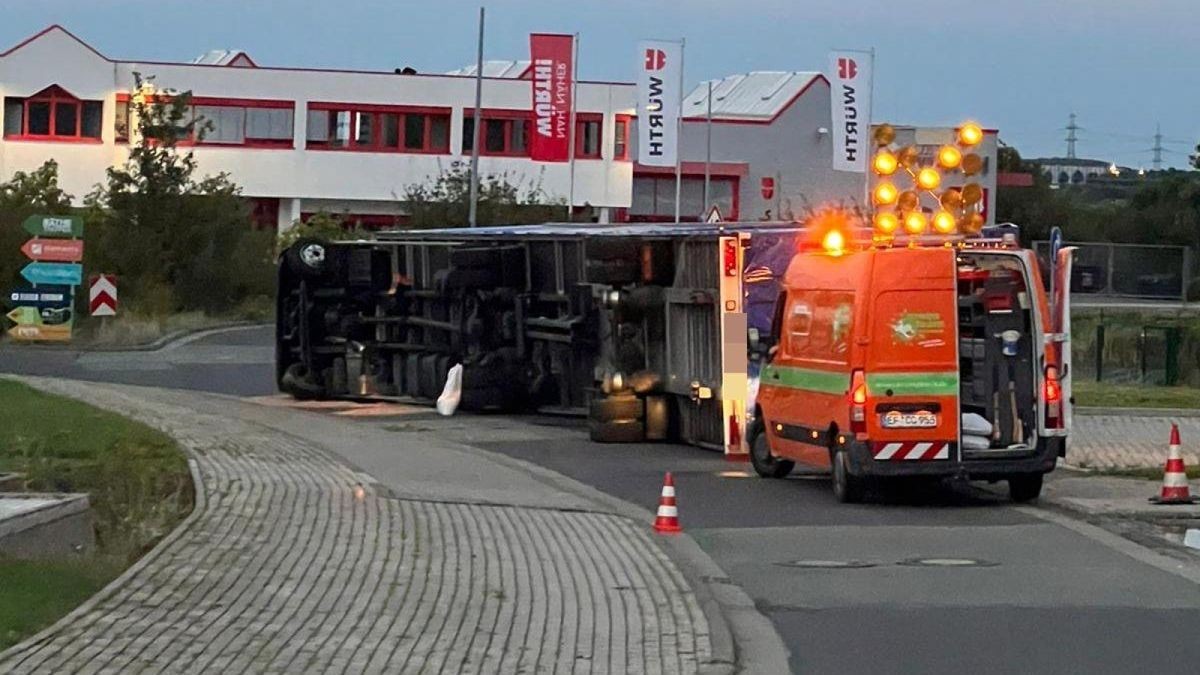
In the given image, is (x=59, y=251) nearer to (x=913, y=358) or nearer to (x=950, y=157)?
(x=950, y=157)

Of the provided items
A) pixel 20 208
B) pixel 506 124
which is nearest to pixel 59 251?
pixel 20 208

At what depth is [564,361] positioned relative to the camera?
1054 inches

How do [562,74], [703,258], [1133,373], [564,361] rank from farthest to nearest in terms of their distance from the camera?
[562,74] → [1133,373] → [564,361] → [703,258]

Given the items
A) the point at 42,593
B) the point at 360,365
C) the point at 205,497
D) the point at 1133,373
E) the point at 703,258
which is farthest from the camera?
the point at 1133,373

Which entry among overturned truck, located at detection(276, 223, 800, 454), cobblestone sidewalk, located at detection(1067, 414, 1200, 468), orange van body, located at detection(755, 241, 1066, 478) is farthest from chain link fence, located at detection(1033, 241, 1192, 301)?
orange van body, located at detection(755, 241, 1066, 478)

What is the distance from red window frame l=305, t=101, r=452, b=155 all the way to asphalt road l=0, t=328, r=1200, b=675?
165ft

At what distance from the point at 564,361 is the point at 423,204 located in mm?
29637

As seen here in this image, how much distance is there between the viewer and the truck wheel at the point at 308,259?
29625mm

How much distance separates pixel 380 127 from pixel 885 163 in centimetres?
5440

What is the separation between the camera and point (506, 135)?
233 ft

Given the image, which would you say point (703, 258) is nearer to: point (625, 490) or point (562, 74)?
point (625, 490)

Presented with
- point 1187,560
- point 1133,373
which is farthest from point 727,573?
point 1133,373

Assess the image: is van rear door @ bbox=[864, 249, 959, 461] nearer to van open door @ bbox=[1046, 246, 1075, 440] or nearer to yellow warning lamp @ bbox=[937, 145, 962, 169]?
van open door @ bbox=[1046, 246, 1075, 440]

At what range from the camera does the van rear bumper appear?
54.7ft
